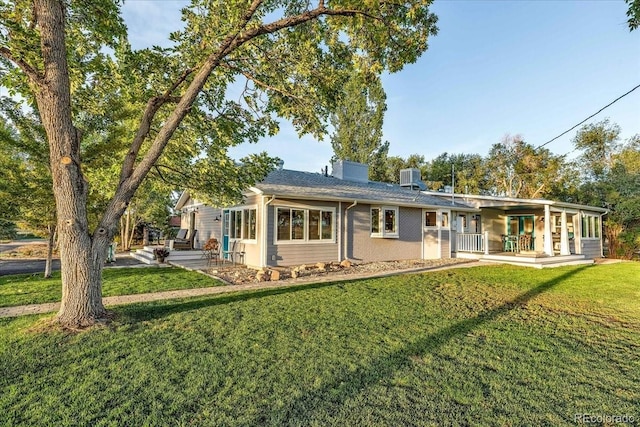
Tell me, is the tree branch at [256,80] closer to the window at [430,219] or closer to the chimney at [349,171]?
the window at [430,219]

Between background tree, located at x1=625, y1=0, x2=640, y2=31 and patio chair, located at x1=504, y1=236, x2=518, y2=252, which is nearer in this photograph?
background tree, located at x1=625, y1=0, x2=640, y2=31

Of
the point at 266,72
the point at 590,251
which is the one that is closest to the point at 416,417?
the point at 266,72

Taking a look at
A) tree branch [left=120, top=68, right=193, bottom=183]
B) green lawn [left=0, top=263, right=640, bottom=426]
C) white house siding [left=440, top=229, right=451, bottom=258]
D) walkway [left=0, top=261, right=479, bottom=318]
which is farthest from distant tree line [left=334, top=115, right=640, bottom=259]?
tree branch [left=120, top=68, right=193, bottom=183]

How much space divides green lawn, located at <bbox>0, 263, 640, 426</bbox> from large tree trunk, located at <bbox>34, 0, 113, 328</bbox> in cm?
57

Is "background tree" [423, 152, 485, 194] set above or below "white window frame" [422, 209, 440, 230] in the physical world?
above

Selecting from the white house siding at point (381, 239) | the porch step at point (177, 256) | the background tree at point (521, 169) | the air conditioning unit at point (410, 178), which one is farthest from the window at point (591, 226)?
the porch step at point (177, 256)

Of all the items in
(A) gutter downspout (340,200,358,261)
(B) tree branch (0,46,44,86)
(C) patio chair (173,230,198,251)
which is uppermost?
A: (B) tree branch (0,46,44,86)

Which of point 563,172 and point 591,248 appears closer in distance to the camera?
point 591,248

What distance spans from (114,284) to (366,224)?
8799 mm

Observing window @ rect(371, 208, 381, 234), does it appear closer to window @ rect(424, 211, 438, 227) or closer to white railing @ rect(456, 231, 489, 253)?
window @ rect(424, 211, 438, 227)

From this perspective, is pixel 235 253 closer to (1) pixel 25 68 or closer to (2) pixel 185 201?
(2) pixel 185 201

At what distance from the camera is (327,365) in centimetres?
358

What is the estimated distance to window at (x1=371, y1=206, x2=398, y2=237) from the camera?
13008 mm

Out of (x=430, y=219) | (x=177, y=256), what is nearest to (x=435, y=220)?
(x=430, y=219)
